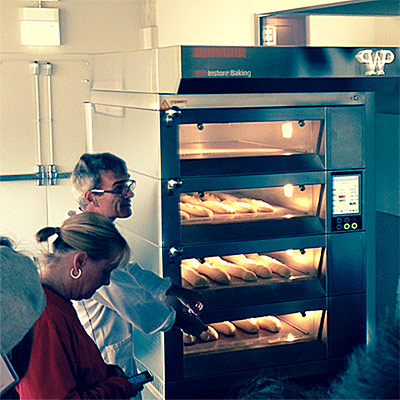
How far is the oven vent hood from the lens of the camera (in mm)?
2559

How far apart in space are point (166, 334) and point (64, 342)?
114 centimetres

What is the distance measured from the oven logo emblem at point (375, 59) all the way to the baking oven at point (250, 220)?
0.46 feet

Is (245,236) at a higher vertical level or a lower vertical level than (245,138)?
lower

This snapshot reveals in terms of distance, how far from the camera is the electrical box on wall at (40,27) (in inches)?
158

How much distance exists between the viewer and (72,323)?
176 centimetres

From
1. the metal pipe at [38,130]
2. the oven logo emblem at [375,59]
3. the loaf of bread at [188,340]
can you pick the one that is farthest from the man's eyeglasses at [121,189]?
the metal pipe at [38,130]

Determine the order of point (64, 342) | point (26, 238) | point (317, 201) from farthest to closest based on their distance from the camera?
point (26, 238) < point (317, 201) < point (64, 342)

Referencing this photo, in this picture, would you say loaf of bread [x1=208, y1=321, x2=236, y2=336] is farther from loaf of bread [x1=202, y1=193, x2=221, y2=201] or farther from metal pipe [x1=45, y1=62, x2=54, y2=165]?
metal pipe [x1=45, y1=62, x2=54, y2=165]

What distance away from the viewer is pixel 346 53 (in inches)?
110

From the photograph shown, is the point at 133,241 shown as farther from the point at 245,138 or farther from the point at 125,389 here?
the point at 125,389

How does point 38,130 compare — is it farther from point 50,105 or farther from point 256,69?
point 256,69

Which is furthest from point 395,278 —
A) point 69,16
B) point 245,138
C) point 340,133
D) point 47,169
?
point 69,16

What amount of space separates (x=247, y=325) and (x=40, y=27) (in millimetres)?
2181

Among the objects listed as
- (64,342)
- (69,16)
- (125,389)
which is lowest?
(125,389)
